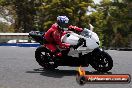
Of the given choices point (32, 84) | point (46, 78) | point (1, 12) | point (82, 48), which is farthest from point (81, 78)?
point (1, 12)

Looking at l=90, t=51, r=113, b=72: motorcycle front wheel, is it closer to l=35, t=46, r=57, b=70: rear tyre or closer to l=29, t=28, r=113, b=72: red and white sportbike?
l=29, t=28, r=113, b=72: red and white sportbike

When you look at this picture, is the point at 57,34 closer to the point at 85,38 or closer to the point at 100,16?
the point at 85,38

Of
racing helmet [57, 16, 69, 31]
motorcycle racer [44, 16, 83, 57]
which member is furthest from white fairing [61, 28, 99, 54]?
racing helmet [57, 16, 69, 31]

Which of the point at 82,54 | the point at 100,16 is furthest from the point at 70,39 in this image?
the point at 100,16

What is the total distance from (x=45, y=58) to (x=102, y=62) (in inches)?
62.0

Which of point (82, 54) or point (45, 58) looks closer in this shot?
point (82, 54)

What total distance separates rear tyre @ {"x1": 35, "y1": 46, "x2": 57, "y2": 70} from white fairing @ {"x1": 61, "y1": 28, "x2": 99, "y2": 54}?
0.59 metres

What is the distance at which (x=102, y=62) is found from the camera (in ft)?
31.5

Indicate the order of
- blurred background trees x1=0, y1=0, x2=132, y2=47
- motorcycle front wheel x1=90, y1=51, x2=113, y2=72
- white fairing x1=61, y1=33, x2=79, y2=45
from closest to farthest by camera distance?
motorcycle front wheel x1=90, y1=51, x2=113, y2=72
white fairing x1=61, y1=33, x2=79, y2=45
blurred background trees x1=0, y1=0, x2=132, y2=47

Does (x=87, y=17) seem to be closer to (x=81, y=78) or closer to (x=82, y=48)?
(x=82, y=48)

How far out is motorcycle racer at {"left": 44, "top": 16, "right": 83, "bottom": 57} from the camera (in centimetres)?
988

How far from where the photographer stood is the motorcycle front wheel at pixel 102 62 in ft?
31.2

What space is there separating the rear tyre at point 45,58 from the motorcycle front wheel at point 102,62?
3.61 feet

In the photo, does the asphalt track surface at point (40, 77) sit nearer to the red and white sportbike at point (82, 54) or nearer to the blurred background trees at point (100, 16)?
the red and white sportbike at point (82, 54)
